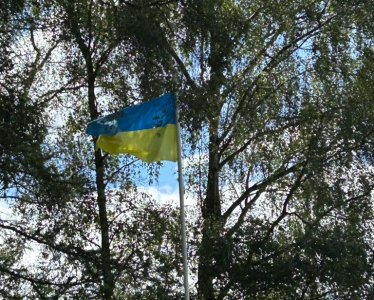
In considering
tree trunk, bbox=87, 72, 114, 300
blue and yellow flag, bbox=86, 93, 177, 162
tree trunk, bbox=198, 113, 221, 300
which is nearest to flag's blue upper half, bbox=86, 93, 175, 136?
blue and yellow flag, bbox=86, 93, 177, 162

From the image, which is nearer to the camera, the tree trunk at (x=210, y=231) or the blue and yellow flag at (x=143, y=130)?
the blue and yellow flag at (x=143, y=130)

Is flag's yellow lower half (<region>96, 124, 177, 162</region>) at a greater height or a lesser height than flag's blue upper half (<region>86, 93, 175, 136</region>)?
lesser

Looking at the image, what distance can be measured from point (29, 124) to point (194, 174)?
478cm

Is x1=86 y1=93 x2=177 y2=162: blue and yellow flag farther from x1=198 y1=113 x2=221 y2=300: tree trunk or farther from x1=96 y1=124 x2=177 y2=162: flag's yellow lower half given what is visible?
x1=198 y1=113 x2=221 y2=300: tree trunk

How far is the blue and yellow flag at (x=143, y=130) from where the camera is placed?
38.4ft

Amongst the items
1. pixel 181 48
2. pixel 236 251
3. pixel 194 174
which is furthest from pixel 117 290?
pixel 181 48

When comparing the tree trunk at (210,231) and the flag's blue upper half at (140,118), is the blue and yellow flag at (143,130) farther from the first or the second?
the tree trunk at (210,231)

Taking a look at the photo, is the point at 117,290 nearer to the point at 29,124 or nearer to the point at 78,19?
the point at 29,124

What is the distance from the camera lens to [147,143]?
11.8 metres

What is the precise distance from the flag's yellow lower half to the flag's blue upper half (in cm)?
8

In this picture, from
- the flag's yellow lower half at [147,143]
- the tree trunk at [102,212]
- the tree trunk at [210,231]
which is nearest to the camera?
the flag's yellow lower half at [147,143]

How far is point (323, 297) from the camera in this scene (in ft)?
42.2

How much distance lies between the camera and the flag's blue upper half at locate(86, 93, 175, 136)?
1173 cm

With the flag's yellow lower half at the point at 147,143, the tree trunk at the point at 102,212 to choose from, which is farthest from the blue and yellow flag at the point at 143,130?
the tree trunk at the point at 102,212
